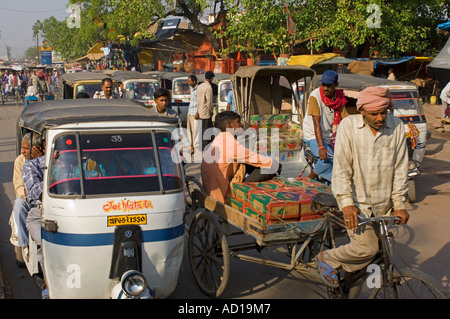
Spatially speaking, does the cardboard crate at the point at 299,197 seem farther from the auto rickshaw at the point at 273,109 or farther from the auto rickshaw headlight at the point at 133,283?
the auto rickshaw at the point at 273,109

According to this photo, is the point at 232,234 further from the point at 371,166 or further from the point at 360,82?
the point at 360,82

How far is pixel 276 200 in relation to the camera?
4.46 metres

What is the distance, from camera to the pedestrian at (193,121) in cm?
1215

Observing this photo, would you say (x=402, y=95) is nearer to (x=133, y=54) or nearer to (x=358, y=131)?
(x=358, y=131)

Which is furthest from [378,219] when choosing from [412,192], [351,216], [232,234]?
[412,192]

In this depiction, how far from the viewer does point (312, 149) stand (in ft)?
21.5

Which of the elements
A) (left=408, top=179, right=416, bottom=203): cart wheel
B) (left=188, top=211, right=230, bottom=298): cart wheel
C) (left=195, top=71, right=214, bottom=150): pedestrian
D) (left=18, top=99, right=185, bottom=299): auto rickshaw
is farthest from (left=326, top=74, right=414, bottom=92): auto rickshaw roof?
(left=18, top=99, right=185, bottom=299): auto rickshaw

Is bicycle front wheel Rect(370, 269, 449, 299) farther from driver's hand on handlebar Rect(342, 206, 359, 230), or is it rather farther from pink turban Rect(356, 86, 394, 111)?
pink turban Rect(356, 86, 394, 111)

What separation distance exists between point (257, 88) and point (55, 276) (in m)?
7.58

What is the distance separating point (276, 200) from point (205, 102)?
7.78 metres

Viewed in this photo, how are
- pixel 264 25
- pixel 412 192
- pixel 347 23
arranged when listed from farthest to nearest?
1. pixel 264 25
2. pixel 347 23
3. pixel 412 192

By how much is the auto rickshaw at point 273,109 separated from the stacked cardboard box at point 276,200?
3367mm

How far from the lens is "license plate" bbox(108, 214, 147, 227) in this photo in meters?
4.12

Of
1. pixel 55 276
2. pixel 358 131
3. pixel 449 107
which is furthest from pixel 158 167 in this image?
pixel 449 107
